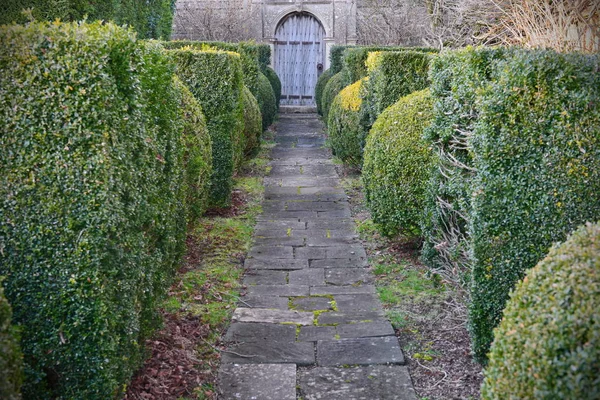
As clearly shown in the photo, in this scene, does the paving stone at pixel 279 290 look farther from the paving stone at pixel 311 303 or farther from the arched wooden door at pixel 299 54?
the arched wooden door at pixel 299 54

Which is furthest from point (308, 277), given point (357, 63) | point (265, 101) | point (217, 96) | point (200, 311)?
point (265, 101)

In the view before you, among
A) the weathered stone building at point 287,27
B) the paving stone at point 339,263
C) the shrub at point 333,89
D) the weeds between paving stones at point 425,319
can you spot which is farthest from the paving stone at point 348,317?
the weathered stone building at point 287,27

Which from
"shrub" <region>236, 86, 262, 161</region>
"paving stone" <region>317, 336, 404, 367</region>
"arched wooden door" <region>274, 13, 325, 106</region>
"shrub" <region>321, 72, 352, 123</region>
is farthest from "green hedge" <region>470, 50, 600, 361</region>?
"arched wooden door" <region>274, 13, 325, 106</region>

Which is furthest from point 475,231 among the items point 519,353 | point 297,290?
point 297,290

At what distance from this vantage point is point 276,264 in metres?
5.94

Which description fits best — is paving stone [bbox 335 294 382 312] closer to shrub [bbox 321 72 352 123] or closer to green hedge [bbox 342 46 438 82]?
green hedge [bbox 342 46 438 82]

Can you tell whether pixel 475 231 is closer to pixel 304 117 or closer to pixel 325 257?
pixel 325 257

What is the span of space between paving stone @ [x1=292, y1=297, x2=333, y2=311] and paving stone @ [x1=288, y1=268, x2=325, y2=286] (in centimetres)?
36

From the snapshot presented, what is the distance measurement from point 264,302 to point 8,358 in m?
3.02

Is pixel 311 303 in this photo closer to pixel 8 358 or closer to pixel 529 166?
pixel 529 166

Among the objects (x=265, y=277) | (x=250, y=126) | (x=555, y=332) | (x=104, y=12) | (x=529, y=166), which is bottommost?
(x=265, y=277)

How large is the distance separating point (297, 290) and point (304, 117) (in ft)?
47.3

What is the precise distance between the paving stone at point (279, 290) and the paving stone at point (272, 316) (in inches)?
14.3

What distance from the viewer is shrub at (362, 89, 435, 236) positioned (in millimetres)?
5652
